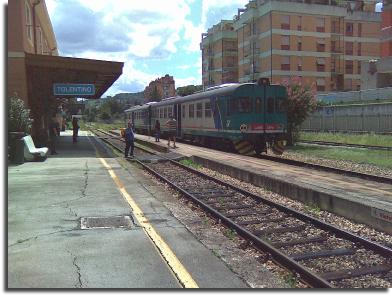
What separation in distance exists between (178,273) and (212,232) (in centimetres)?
239

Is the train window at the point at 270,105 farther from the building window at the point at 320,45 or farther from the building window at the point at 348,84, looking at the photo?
Answer: the building window at the point at 348,84

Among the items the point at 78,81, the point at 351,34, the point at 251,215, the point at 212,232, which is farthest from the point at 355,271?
the point at 351,34

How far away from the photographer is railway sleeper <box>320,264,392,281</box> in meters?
5.39

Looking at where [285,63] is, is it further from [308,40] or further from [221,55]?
[221,55]

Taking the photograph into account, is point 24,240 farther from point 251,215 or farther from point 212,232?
point 251,215

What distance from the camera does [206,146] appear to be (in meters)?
27.1

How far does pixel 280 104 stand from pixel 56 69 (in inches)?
423

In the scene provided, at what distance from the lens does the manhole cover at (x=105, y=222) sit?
25.3 feet

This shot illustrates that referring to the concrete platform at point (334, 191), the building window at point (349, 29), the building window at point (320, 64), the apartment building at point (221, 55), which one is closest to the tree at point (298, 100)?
the concrete platform at point (334, 191)

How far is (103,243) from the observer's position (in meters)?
6.64

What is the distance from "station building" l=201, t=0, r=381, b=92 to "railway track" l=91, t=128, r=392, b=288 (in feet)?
201

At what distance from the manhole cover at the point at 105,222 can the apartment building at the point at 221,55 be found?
86.1 metres

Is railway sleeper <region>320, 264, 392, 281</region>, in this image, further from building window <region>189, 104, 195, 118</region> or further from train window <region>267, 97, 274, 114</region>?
building window <region>189, 104, 195, 118</region>

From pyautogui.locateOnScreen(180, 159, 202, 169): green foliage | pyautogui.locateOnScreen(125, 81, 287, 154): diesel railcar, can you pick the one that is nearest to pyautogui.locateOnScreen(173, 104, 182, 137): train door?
pyautogui.locateOnScreen(125, 81, 287, 154): diesel railcar
